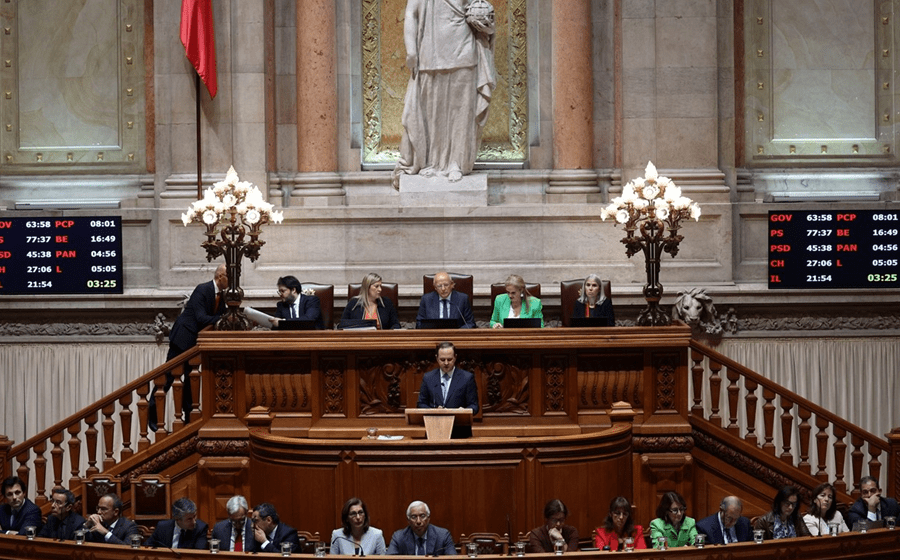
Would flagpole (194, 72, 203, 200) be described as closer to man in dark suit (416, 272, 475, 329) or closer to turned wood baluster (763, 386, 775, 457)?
man in dark suit (416, 272, 475, 329)

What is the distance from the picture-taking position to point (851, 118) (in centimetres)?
1295

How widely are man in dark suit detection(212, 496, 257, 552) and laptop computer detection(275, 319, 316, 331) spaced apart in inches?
79.0

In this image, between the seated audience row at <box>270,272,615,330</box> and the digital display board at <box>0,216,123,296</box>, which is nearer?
the seated audience row at <box>270,272,615,330</box>

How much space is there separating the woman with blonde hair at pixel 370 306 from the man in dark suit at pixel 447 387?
132 cm

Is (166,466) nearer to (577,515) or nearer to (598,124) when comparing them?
(577,515)

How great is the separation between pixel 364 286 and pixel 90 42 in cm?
441

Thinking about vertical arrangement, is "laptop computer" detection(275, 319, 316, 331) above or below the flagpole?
below

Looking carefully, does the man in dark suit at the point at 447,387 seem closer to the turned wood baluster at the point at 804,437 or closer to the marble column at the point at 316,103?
the turned wood baluster at the point at 804,437

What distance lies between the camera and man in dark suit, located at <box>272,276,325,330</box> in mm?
10648

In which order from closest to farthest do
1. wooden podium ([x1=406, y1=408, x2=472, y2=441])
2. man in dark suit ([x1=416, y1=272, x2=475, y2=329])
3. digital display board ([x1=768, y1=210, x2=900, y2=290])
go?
wooden podium ([x1=406, y1=408, x2=472, y2=441])
man in dark suit ([x1=416, y1=272, x2=475, y2=329])
digital display board ([x1=768, y1=210, x2=900, y2=290])

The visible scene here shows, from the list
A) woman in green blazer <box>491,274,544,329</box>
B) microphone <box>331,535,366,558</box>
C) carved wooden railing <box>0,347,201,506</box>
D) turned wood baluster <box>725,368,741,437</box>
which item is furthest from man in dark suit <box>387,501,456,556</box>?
woman in green blazer <box>491,274,544,329</box>

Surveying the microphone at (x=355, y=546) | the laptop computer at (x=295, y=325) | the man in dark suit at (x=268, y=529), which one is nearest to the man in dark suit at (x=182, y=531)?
the man in dark suit at (x=268, y=529)

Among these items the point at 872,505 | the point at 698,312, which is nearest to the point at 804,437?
the point at 872,505

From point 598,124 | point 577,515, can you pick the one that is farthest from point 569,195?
point 577,515
